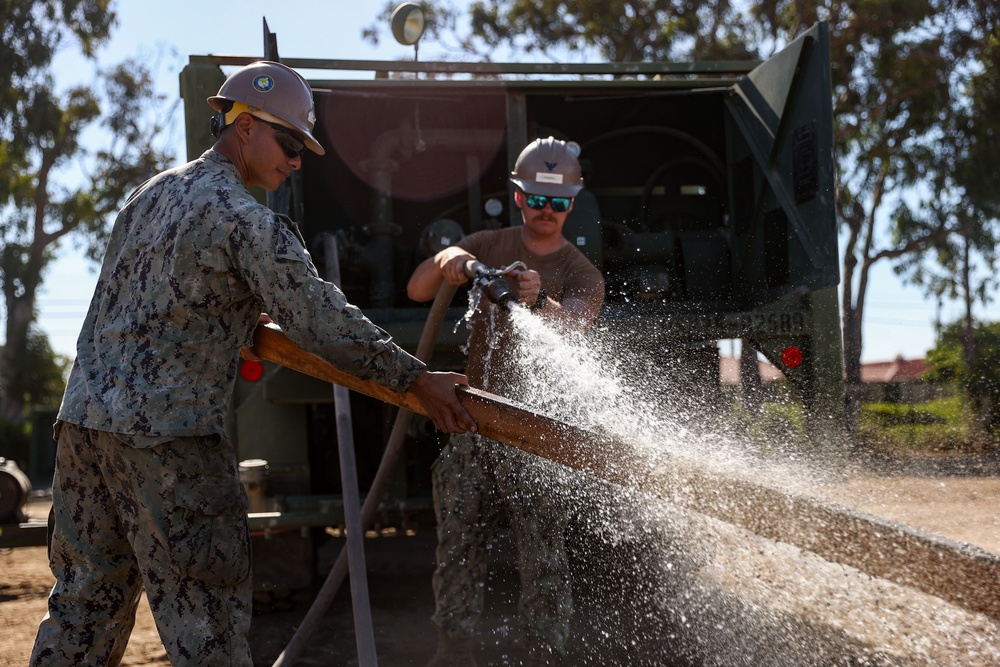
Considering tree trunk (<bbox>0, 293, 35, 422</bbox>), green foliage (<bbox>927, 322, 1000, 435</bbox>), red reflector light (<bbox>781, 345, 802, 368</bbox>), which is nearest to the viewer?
red reflector light (<bbox>781, 345, 802, 368</bbox>)

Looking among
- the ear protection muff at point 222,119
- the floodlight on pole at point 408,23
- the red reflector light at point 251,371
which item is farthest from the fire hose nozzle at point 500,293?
the floodlight on pole at point 408,23

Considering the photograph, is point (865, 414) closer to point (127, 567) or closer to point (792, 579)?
point (792, 579)

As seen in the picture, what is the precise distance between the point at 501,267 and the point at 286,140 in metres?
1.35

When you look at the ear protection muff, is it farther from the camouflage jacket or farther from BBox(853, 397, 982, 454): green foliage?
BBox(853, 397, 982, 454): green foliage

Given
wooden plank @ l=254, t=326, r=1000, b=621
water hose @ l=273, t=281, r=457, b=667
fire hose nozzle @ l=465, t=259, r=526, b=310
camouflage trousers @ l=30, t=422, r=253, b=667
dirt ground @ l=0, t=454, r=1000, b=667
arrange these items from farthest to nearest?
dirt ground @ l=0, t=454, r=1000, b=667
water hose @ l=273, t=281, r=457, b=667
fire hose nozzle @ l=465, t=259, r=526, b=310
camouflage trousers @ l=30, t=422, r=253, b=667
wooden plank @ l=254, t=326, r=1000, b=621

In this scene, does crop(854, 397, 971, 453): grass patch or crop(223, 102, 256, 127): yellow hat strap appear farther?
crop(854, 397, 971, 453): grass patch

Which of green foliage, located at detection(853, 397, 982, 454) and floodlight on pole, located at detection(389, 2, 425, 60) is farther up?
floodlight on pole, located at detection(389, 2, 425, 60)

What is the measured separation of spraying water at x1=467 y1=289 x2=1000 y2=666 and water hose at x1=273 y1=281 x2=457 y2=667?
33 centimetres

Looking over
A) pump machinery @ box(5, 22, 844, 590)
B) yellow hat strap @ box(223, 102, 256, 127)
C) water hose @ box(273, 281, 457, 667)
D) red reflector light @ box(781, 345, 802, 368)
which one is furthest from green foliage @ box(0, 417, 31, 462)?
yellow hat strap @ box(223, 102, 256, 127)

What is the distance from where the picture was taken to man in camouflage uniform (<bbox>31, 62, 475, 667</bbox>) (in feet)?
8.64

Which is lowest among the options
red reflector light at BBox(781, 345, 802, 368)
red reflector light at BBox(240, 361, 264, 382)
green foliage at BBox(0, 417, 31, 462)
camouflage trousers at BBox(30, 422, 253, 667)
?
green foliage at BBox(0, 417, 31, 462)

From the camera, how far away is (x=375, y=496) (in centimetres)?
436

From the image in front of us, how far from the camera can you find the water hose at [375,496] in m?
4.16

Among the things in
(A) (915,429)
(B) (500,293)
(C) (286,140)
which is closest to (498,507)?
(B) (500,293)
